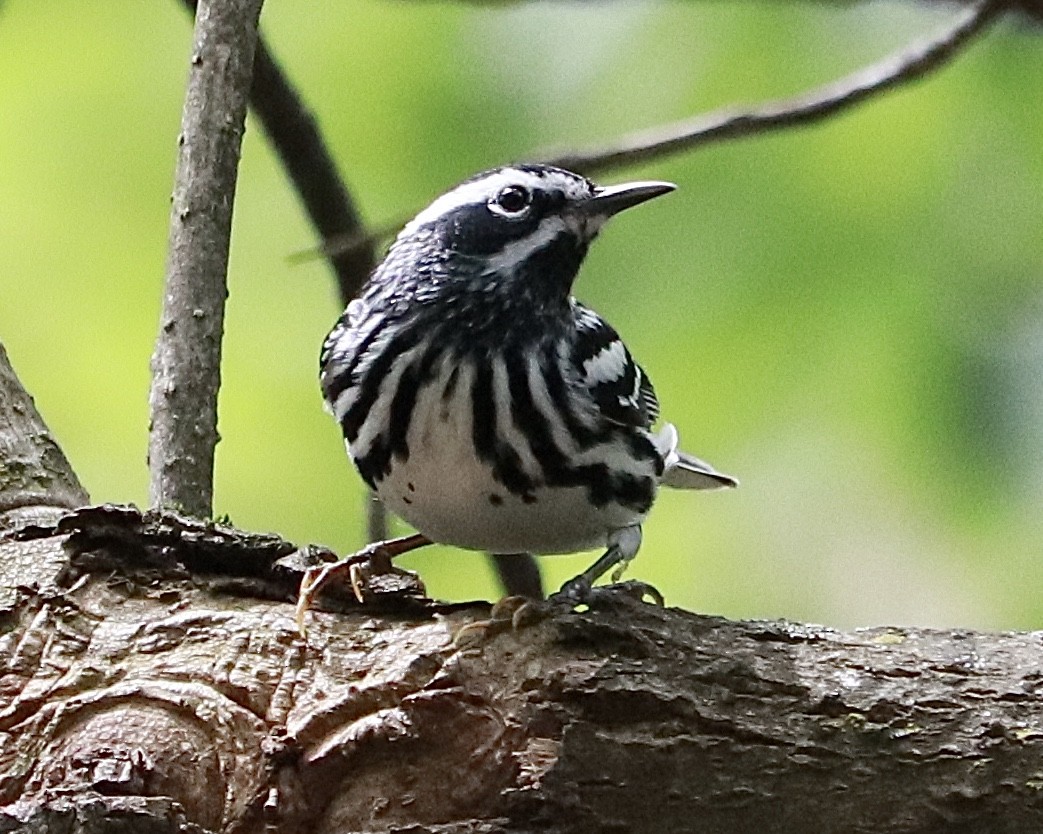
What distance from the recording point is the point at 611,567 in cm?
251

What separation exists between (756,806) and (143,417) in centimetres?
247

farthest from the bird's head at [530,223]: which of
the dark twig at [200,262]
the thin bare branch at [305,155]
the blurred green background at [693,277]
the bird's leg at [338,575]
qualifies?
the blurred green background at [693,277]

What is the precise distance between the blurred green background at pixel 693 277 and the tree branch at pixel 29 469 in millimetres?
1346

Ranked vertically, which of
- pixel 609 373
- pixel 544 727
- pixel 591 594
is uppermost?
pixel 609 373

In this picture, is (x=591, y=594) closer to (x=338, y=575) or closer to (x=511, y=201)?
(x=338, y=575)

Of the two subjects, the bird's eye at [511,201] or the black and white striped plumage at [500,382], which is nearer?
the black and white striped plumage at [500,382]

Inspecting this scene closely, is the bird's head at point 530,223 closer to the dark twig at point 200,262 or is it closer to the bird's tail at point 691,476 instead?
the dark twig at point 200,262

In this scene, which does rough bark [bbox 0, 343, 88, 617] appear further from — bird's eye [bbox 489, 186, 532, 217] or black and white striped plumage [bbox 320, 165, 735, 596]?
bird's eye [bbox 489, 186, 532, 217]

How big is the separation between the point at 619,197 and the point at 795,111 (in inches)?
33.4

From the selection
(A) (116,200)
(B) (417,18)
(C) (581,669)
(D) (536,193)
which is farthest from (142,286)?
(C) (581,669)

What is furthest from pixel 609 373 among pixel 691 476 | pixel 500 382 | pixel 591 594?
pixel 691 476

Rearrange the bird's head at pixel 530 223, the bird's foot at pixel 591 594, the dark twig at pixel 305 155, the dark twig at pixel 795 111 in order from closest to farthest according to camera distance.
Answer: the bird's foot at pixel 591 594 < the bird's head at pixel 530 223 < the dark twig at pixel 305 155 < the dark twig at pixel 795 111

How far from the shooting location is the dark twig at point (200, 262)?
2.57m

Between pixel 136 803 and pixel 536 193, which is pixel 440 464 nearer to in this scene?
pixel 536 193
